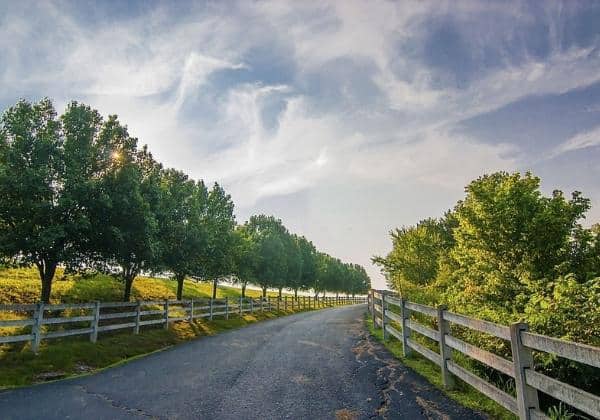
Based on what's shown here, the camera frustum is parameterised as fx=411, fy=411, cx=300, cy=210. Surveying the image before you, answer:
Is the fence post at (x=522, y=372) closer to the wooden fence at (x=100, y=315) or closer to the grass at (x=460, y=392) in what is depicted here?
the grass at (x=460, y=392)

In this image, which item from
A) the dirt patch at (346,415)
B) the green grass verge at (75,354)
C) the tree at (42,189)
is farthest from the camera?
the tree at (42,189)

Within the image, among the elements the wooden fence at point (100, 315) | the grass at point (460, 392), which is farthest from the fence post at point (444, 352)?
the wooden fence at point (100, 315)

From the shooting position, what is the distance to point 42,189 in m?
17.2

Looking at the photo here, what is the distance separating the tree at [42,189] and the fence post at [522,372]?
17380 millimetres

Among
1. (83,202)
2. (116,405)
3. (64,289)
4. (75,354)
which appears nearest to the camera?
(116,405)

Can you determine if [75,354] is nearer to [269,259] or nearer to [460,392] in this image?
[460,392]

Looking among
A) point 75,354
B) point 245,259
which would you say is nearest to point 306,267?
point 245,259

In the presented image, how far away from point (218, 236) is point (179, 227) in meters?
7.87

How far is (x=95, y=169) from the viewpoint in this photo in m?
20.4

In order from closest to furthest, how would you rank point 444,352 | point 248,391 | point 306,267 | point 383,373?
point 248,391 < point 444,352 < point 383,373 < point 306,267

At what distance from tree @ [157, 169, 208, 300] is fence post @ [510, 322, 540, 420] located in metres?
21.2

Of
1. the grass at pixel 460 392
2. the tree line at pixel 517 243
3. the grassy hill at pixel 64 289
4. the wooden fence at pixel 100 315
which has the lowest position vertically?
the grass at pixel 460 392

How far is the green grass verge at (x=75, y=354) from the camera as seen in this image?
10.2 metres

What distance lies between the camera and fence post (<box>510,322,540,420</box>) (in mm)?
4855
